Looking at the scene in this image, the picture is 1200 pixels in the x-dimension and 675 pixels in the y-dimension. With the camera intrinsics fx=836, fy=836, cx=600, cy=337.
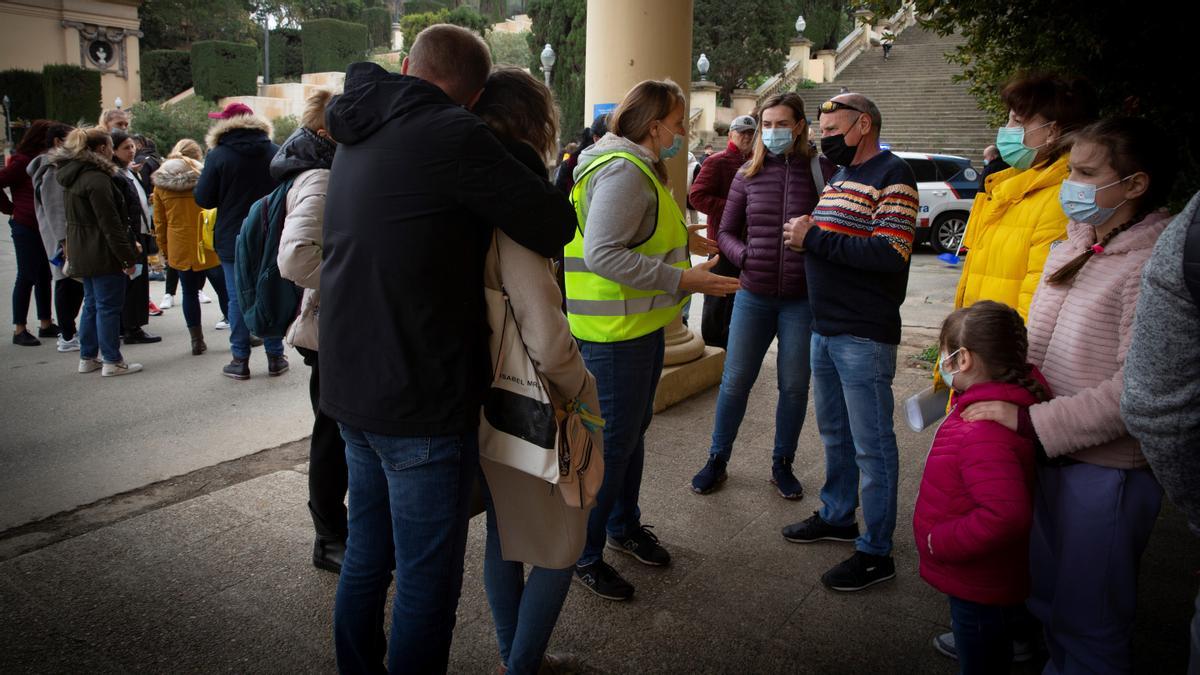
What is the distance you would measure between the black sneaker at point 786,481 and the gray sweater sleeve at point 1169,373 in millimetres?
2527

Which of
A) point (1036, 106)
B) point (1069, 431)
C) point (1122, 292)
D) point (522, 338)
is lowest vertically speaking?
point (1069, 431)

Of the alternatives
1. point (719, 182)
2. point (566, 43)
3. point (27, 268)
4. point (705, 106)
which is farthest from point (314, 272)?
point (566, 43)

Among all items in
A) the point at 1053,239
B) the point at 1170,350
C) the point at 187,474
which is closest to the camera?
the point at 1170,350

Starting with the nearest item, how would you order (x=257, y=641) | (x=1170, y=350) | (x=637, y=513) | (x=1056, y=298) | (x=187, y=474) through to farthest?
(x=1170, y=350) → (x=1056, y=298) → (x=257, y=641) → (x=637, y=513) → (x=187, y=474)

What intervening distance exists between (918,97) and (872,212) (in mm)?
26737

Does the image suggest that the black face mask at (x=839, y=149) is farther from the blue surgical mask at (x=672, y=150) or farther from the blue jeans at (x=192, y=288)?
the blue jeans at (x=192, y=288)

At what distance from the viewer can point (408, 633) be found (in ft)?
7.22

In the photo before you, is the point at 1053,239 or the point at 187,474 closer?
the point at 1053,239

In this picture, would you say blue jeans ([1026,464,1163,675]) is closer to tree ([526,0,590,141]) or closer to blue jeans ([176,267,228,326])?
blue jeans ([176,267,228,326])

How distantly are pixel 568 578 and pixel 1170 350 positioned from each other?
5.32ft

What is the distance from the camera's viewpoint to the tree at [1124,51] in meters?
4.22

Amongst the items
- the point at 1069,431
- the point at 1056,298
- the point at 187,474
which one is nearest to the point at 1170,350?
the point at 1069,431

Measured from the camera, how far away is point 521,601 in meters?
2.49

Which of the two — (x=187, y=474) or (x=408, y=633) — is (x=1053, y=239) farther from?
(x=187, y=474)
